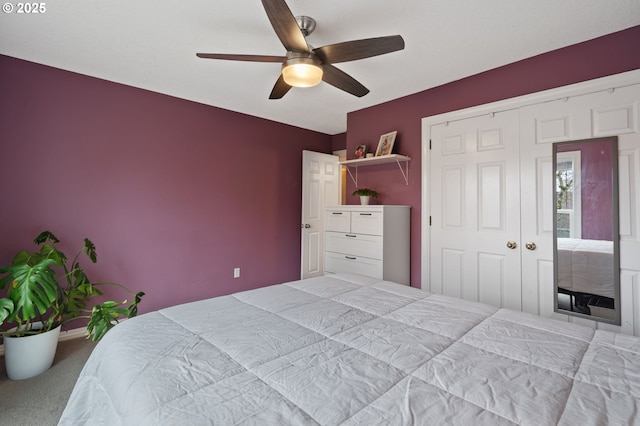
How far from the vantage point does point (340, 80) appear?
206 centimetres

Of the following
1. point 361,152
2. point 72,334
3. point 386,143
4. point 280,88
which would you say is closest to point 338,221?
point 361,152

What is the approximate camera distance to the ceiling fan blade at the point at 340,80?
193cm

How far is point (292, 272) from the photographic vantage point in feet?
14.5

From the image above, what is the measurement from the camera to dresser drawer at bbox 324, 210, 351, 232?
10.9ft

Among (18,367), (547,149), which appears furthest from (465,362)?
(18,367)

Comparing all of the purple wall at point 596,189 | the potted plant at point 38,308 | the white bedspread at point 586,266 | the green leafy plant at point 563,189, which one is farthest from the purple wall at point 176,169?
the white bedspread at point 586,266

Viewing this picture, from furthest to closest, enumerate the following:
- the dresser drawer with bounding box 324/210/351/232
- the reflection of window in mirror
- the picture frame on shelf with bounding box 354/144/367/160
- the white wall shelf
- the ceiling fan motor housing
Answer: the picture frame on shelf with bounding box 354/144/367/160, the dresser drawer with bounding box 324/210/351/232, the white wall shelf, the reflection of window in mirror, the ceiling fan motor housing

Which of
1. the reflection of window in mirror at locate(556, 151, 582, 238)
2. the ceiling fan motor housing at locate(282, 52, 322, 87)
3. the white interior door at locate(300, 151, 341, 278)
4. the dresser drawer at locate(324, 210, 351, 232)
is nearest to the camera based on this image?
the ceiling fan motor housing at locate(282, 52, 322, 87)

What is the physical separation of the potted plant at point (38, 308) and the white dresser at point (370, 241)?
196cm

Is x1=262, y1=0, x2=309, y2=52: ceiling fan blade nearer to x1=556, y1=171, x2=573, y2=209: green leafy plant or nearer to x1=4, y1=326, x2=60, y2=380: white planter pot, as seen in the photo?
x1=556, y1=171, x2=573, y2=209: green leafy plant

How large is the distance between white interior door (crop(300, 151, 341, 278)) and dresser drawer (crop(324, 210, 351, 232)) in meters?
0.79

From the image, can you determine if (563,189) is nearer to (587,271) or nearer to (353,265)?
(587,271)

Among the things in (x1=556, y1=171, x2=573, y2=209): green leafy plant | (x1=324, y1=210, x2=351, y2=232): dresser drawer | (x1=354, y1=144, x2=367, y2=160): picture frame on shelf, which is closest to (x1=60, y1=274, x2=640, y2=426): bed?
(x1=556, y1=171, x2=573, y2=209): green leafy plant

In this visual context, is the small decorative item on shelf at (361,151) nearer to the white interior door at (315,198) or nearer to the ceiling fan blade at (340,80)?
the white interior door at (315,198)
